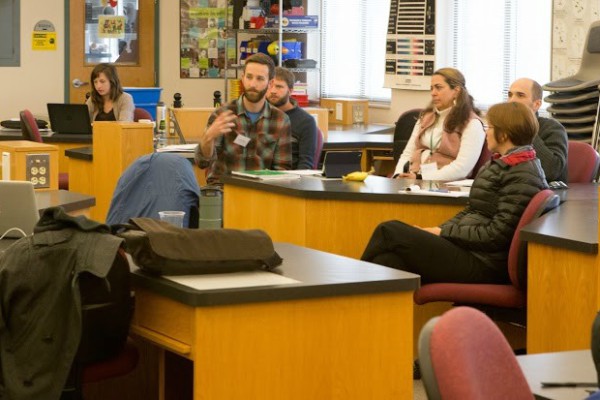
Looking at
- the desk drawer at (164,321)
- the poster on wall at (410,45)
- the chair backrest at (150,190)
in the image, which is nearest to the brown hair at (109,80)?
the poster on wall at (410,45)

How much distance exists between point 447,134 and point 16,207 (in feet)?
9.61

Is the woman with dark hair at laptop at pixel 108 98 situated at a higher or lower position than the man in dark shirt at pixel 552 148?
higher

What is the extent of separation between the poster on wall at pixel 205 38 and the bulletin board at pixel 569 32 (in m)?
4.43

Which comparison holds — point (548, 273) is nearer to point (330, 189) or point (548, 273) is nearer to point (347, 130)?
point (330, 189)

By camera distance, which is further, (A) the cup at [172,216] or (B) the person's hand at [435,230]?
(B) the person's hand at [435,230]

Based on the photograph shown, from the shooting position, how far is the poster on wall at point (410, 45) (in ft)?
33.5

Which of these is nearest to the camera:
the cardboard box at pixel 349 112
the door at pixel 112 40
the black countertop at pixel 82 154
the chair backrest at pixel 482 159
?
the chair backrest at pixel 482 159

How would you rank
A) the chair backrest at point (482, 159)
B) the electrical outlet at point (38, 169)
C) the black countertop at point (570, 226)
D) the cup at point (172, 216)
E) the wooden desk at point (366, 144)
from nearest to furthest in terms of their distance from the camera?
the cup at point (172, 216) → the black countertop at point (570, 226) → the electrical outlet at point (38, 169) → the chair backrest at point (482, 159) → the wooden desk at point (366, 144)

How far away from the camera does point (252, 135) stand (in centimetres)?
681

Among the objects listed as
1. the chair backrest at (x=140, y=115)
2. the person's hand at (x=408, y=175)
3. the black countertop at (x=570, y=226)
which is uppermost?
the chair backrest at (x=140, y=115)

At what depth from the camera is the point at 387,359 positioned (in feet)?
11.2

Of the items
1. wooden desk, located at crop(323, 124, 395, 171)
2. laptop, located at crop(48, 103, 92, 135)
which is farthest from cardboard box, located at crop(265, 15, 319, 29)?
laptop, located at crop(48, 103, 92, 135)

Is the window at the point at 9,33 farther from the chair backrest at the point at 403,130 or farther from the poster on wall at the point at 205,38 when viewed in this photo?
the chair backrest at the point at 403,130

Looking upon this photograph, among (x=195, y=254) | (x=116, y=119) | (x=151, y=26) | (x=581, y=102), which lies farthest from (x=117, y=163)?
(x=151, y=26)
